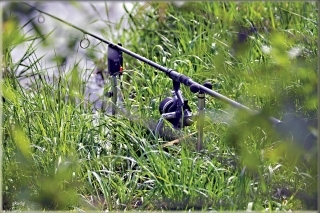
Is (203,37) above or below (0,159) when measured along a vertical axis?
above

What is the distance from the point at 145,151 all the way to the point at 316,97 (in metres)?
0.96

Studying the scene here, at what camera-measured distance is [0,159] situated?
2.59 m

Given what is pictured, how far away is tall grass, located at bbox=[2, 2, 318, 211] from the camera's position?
1.82m

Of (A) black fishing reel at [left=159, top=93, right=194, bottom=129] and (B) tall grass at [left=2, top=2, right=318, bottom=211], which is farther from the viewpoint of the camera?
(A) black fishing reel at [left=159, top=93, right=194, bottom=129]

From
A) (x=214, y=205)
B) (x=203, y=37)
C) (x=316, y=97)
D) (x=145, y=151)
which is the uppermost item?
(x=203, y=37)

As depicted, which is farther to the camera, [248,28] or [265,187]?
[248,28]

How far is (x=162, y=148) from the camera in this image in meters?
2.75

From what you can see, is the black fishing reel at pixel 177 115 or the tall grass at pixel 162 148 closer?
the tall grass at pixel 162 148

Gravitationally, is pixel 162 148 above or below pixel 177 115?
below

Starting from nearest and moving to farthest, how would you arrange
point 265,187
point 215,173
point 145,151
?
point 265,187, point 215,173, point 145,151

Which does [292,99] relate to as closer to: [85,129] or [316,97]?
[316,97]

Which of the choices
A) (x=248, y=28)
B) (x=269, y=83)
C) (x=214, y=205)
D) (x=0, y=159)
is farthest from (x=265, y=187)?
(x=248, y=28)

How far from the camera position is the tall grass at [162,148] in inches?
71.8

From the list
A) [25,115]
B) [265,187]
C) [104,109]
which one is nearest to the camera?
[265,187]
